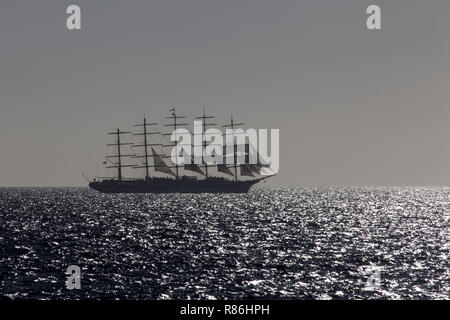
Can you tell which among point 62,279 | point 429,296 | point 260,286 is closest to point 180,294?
point 260,286

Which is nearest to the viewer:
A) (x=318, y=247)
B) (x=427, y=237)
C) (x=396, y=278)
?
(x=396, y=278)

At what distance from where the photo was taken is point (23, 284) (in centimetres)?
3994

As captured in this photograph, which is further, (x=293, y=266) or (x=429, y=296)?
(x=293, y=266)

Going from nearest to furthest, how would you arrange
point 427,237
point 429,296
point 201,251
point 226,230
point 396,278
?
point 429,296 < point 396,278 < point 201,251 < point 427,237 < point 226,230

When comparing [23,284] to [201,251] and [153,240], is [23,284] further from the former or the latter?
[153,240]

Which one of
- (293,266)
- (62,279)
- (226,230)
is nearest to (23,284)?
(62,279)

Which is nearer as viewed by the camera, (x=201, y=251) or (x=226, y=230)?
(x=201, y=251)

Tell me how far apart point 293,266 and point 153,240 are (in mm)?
25972

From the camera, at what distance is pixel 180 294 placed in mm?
36938

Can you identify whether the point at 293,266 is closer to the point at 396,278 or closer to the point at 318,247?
the point at 396,278
